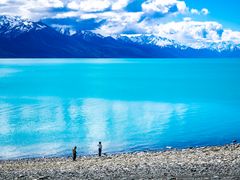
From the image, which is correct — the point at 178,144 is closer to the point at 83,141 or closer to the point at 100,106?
the point at 83,141

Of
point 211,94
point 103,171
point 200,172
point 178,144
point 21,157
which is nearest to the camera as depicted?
point 200,172

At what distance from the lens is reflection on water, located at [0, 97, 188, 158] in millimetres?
45969

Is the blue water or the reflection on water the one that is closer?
the reflection on water

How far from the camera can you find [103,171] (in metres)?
22.8

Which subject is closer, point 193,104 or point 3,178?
point 3,178

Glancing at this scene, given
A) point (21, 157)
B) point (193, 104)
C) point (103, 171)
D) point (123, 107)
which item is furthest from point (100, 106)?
point (103, 171)

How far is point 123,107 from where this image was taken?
8356 cm

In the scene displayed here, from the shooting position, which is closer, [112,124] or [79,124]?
[79,124]

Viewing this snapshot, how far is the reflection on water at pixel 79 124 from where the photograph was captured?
45969mm

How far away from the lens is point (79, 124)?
61625mm

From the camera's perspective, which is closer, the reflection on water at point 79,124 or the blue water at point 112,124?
the reflection on water at point 79,124

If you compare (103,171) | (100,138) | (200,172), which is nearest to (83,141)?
(100,138)

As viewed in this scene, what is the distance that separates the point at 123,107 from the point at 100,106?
4.85 m

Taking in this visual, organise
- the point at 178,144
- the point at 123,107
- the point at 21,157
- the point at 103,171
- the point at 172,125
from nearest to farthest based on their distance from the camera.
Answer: the point at 103,171 < the point at 21,157 < the point at 178,144 < the point at 172,125 < the point at 123,107
